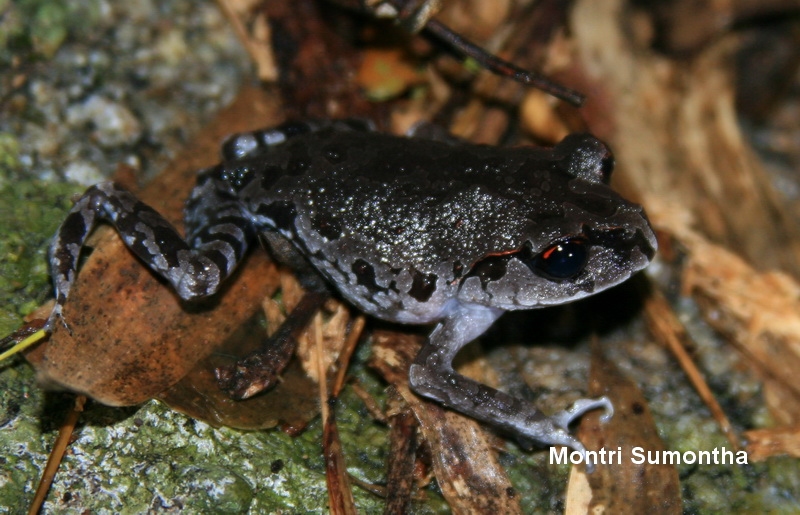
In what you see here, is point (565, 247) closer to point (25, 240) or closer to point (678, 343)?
point (678, 343)

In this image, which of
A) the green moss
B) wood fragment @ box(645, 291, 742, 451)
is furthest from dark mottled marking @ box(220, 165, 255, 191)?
wood fragment @ box(645, 291, 742, 451)

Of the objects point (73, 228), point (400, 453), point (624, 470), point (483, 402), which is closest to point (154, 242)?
point (73, 228)

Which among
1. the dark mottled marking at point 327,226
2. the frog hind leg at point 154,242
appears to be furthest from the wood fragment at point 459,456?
the frog hind leg at point 154,242

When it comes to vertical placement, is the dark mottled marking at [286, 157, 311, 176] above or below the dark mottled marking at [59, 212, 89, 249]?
above

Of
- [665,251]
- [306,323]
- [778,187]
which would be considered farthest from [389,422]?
[778,187]

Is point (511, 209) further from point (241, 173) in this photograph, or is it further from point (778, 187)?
point (778, 187)

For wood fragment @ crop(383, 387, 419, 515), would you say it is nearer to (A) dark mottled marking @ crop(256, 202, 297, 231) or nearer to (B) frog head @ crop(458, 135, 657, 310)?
(B) frog head @ crop(458, 135, 657, 310)

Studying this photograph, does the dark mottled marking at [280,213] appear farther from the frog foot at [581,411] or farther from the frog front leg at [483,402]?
the frog foot at [581,411]
